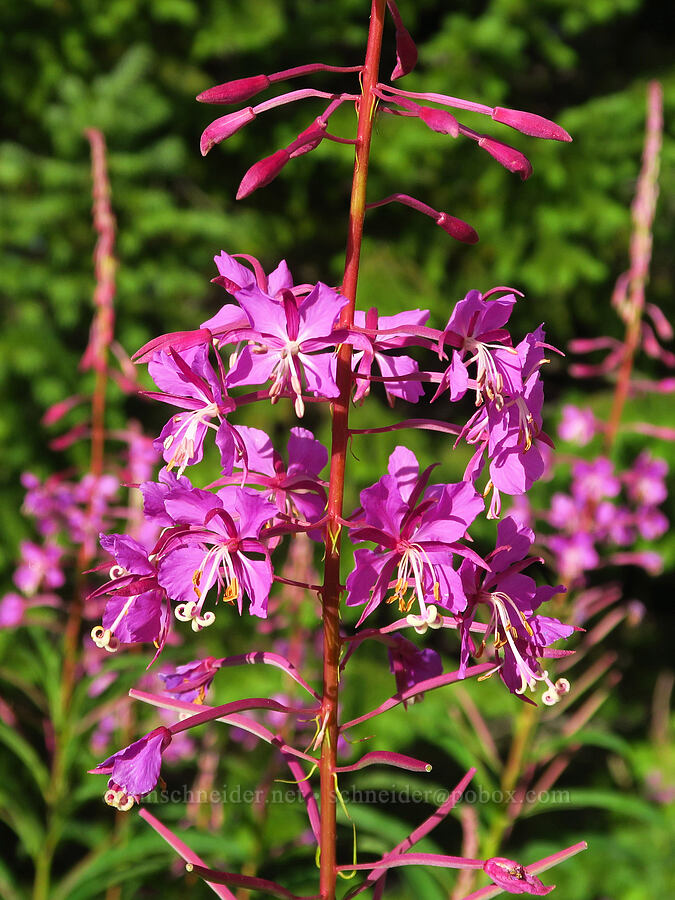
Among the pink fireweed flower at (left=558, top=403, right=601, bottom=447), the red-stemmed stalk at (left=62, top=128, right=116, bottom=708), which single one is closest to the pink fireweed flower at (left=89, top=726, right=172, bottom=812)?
the red-stemmed stalk at (left=62, top=128, right=116, bottom=708)

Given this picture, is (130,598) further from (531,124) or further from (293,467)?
(531,124)

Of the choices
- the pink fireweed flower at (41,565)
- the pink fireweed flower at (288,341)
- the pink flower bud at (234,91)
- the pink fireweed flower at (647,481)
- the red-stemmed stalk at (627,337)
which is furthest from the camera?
the pink fireweed flower at (647,481)

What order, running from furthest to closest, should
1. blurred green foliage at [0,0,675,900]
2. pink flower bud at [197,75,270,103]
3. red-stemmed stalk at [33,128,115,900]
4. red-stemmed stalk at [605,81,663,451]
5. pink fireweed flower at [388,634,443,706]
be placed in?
1. blurred green foliage at [0,0,675,900]
2. red-stemmed stalk at [605,81,663,451]
3. red-stemmed stalk at [33,128,115,900]
4. pink fireweed flower at [388,634,443,706]
5. pink flower bud at [197,75,270,103]

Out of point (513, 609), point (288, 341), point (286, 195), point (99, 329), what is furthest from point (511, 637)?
point (286, 195)

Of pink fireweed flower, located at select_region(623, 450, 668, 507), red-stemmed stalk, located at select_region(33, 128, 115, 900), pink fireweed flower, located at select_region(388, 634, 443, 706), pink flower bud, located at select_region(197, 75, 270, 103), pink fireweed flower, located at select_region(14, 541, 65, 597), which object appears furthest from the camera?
pink fireweed flower, located at select_region(623, 450, 668, 507)

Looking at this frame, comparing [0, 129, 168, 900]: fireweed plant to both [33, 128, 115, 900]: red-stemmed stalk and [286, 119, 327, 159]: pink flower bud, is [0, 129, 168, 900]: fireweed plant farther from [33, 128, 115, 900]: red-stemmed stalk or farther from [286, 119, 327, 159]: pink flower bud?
[286, 119, 327, 159]: pink flower bud

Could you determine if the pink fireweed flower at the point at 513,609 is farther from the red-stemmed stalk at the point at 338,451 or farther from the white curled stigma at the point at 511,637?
the red-stemmed stalk at the point at 338,451

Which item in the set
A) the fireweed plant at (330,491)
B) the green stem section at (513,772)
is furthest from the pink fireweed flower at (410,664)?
the green stem section at (513,772)
